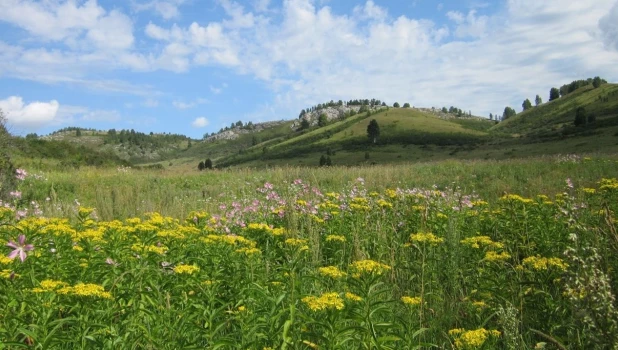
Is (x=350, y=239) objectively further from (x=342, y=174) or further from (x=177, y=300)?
(x=342, y=174)

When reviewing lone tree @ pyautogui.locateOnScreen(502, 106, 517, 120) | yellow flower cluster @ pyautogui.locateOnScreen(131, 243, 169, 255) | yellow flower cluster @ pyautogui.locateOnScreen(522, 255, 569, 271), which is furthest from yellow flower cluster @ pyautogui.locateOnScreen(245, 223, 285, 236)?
lone tree @ pyautogui.locateOnScreen(502, 106, 517, 120)

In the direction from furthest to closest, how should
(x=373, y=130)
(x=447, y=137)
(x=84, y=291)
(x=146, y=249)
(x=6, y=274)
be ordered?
(x=373, y=130)
(x=447, y=137)
(x=146, y=249)
(x=6, y=274)
(x=84, y=291)

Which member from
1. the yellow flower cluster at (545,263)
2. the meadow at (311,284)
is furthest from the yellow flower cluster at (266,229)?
the yellow flower cluster at (545,263)

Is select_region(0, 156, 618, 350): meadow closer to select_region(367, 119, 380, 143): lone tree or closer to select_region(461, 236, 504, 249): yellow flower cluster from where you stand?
select_region(461, 236, 504, 249): yellow flower cluster

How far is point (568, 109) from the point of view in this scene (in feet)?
368

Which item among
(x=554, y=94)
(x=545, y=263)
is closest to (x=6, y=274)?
(x=545, y=263)

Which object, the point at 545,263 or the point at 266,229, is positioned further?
the point at 266,229

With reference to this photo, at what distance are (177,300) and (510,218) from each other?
4.10 meters

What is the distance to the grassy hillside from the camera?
9025 centimetres

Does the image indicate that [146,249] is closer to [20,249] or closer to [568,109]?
[20,249]

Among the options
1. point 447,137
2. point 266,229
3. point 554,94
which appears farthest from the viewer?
point 554,94

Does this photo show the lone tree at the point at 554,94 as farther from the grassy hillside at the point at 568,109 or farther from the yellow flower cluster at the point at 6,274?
the yellow flower cluster at the point at 6,274

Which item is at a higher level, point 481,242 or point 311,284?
point 481,242

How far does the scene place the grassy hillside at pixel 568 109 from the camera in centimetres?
9025
